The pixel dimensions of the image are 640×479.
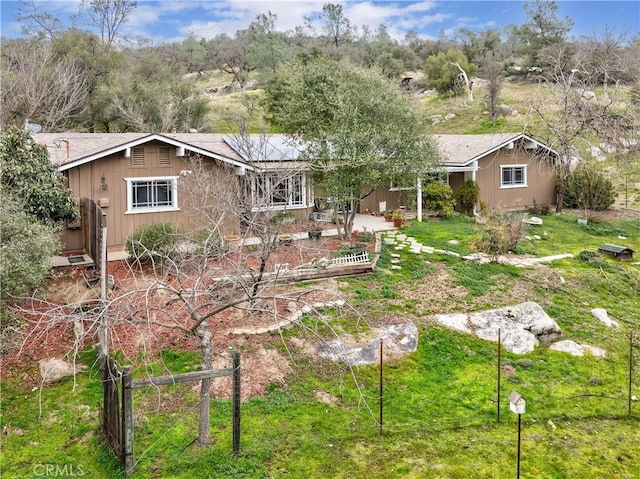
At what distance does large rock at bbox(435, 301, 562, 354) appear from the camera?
400 inches

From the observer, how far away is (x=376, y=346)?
9594 mm

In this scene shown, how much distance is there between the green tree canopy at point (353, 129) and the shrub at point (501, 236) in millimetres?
2788

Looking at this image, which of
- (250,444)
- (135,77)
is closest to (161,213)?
(250,444)

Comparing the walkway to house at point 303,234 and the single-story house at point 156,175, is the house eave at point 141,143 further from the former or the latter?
the walkway to house at point 303,234

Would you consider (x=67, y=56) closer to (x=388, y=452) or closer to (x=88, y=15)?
(x=88, y=15)

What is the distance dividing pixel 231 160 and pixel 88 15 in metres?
28.9

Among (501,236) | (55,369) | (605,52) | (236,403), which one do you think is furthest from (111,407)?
(605,52)

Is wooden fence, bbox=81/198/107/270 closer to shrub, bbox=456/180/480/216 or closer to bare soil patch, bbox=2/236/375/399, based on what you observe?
bare soil patch, bbox=2/236/375/399

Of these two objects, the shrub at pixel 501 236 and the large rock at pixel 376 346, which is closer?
the large rock at pixel 376 346

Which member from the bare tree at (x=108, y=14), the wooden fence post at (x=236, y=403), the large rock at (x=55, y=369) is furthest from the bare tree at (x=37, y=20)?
the wooden fence post at (x=236, y=403)

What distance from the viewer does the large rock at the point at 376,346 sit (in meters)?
9.20

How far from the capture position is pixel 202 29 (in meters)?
69.1

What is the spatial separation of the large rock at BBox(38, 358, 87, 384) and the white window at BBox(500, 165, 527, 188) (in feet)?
65.3

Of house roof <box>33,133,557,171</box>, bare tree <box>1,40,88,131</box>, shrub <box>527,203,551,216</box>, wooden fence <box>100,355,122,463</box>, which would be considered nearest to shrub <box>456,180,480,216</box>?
house roof <box>33,133,557,171</box>
